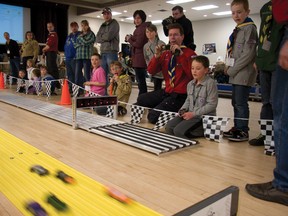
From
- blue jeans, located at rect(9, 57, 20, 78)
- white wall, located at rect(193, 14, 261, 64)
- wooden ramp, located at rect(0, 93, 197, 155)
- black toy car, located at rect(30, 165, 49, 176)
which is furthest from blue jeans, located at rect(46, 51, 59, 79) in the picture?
white wall, located at rect(193, 14, 261, 64)

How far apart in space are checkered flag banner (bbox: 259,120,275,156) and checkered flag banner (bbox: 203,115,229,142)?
1.18ft

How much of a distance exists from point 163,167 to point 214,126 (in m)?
1.01

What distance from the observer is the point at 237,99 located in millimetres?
3041

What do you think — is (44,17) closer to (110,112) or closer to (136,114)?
(110,112)

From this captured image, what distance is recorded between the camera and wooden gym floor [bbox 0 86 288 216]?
1628mm

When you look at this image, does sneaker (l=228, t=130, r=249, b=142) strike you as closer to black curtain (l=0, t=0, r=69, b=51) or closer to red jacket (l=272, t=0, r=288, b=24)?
red jacket (l=272, t=0, r=288, b=24)

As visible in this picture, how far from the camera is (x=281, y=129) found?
1544 millimetres

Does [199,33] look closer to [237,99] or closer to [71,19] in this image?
[71,19]

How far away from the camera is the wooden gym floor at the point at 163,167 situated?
1.63 metres

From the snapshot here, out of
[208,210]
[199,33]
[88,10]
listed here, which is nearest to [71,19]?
[88,10]

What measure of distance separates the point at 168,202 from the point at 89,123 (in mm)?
2025

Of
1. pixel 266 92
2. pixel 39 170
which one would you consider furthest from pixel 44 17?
pixel 39 170

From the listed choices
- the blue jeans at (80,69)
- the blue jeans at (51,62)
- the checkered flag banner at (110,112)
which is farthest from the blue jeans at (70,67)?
the checkered flag banner at (110,112)

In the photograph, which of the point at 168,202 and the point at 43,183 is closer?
the point at 168,202
